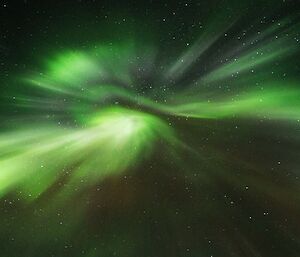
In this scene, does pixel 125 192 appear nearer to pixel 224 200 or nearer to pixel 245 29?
pixel 224 200

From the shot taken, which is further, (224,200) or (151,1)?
(224,200)

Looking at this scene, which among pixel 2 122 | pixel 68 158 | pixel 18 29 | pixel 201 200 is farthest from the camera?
pixel 201 200

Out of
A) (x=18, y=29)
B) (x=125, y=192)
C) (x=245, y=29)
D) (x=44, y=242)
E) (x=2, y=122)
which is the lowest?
(x=44, y=242)

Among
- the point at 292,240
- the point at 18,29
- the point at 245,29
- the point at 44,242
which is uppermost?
the point at 18,29

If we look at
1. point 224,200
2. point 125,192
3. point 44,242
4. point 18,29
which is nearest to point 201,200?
point 224,200

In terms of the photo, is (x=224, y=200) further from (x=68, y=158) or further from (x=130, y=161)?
(x=68, y=158)

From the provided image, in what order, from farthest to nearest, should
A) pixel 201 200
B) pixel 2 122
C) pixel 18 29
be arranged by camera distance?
pixel 201 200, pixel 2 122, pixel 18 29

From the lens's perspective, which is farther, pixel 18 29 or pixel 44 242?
pixel 44 242

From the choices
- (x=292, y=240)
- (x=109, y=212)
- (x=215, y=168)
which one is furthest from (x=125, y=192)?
(x=292, y=240)

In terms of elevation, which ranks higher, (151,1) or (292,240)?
(151,1)
